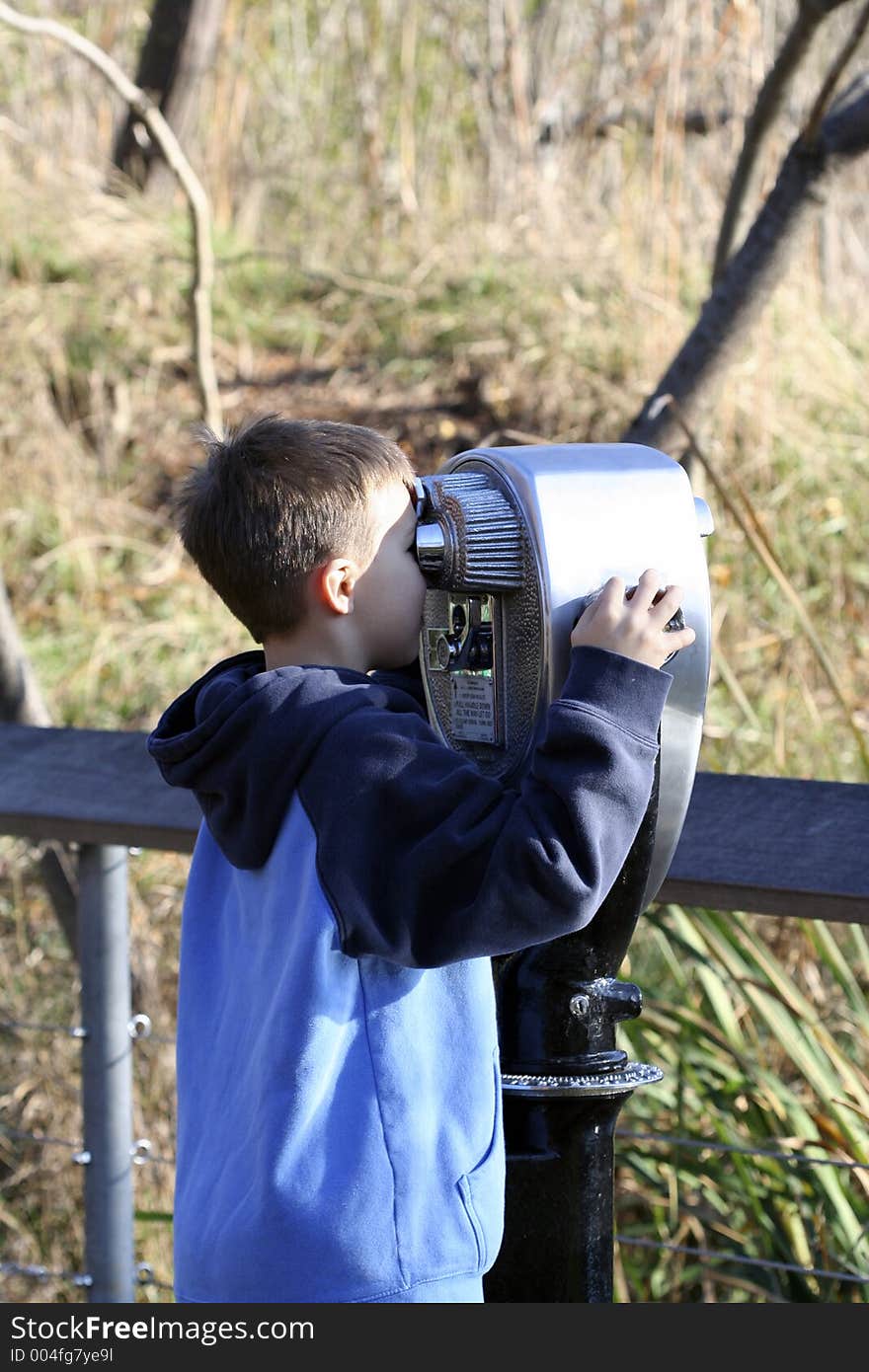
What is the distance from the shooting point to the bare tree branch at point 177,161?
258 centimetres

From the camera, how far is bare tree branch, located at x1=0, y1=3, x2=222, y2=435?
8.46ft

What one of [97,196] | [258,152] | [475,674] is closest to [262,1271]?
[475,674]

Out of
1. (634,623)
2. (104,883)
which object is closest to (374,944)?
(634,623)

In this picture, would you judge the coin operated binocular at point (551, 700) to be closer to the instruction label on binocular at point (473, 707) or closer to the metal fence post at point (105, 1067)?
the instruction label on binocular at point (473, 707)

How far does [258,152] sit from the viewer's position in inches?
237

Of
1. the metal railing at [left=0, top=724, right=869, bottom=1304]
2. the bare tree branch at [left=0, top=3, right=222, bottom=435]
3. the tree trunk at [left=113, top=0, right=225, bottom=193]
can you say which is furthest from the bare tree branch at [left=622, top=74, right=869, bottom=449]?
the tree trunk at [left=113, top=0, right=225, bottom=193]

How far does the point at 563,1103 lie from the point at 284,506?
0.54 m

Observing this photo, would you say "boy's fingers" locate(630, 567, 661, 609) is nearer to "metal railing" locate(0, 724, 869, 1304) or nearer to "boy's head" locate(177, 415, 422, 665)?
"boy's head" locate(177, 415, 422, 665)

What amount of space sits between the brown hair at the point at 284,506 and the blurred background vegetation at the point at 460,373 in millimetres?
885

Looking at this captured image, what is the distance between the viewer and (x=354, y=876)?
111 centimetres

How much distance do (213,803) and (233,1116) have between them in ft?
0.83

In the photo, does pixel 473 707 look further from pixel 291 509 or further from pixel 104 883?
pixel 104 883

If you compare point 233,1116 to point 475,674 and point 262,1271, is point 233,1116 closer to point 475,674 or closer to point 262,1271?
point 262,1271

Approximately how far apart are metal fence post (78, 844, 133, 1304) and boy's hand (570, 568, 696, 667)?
3.23ft
